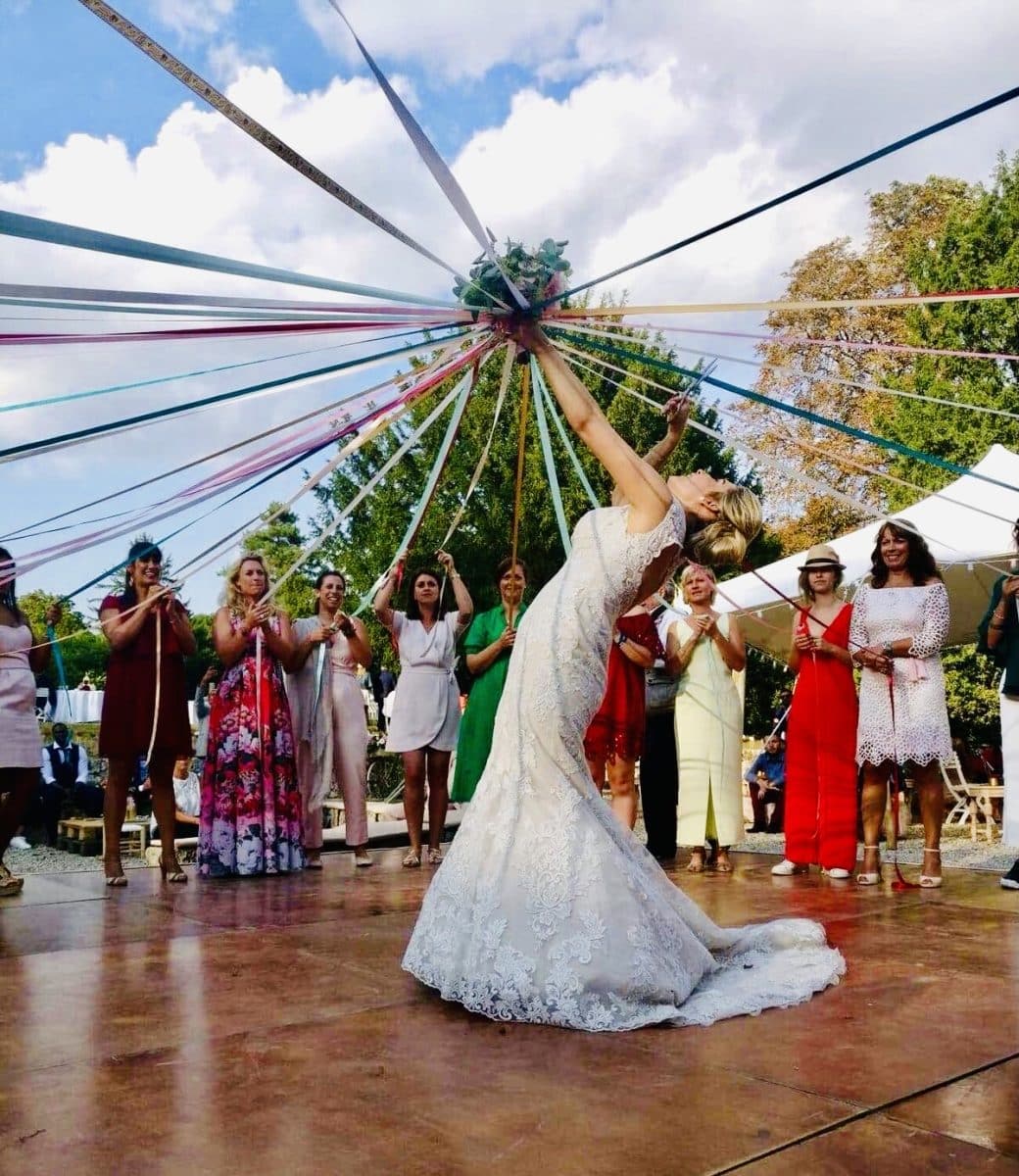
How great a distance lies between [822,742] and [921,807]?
0.65 m

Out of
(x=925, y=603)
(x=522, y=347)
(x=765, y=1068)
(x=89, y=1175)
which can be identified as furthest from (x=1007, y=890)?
(x=89, y=1175)

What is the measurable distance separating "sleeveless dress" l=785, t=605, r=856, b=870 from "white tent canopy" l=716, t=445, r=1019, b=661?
2.68 m

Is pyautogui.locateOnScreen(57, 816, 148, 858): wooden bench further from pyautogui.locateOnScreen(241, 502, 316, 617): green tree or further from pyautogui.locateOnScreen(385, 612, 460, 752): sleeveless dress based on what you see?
pyautogui.locateOnScreen(241, 502, 316, 617): green tree

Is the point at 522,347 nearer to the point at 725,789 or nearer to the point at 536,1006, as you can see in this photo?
the point at 536,1006

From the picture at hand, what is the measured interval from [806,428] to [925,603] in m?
18.8

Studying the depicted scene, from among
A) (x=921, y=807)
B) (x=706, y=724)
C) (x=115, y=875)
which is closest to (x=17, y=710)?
(x=115, y=875)

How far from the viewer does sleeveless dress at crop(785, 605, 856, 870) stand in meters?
6.36

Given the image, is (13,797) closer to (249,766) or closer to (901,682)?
(249,766)

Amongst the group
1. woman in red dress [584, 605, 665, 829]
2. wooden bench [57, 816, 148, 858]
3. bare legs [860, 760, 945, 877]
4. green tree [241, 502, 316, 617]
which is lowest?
wooden bench [57, 816, 148, 858]

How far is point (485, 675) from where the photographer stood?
7152mm

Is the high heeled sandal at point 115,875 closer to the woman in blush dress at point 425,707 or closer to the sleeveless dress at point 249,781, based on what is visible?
the sleeveless dress at point 249,781

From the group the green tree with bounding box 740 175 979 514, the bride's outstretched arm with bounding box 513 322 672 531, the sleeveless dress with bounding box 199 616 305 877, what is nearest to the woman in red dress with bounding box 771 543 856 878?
the sleeveless dress with bounding box 199 616 305 877

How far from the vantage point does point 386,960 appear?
4.04 m

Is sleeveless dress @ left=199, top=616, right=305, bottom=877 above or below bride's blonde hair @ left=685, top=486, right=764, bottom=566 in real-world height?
below
